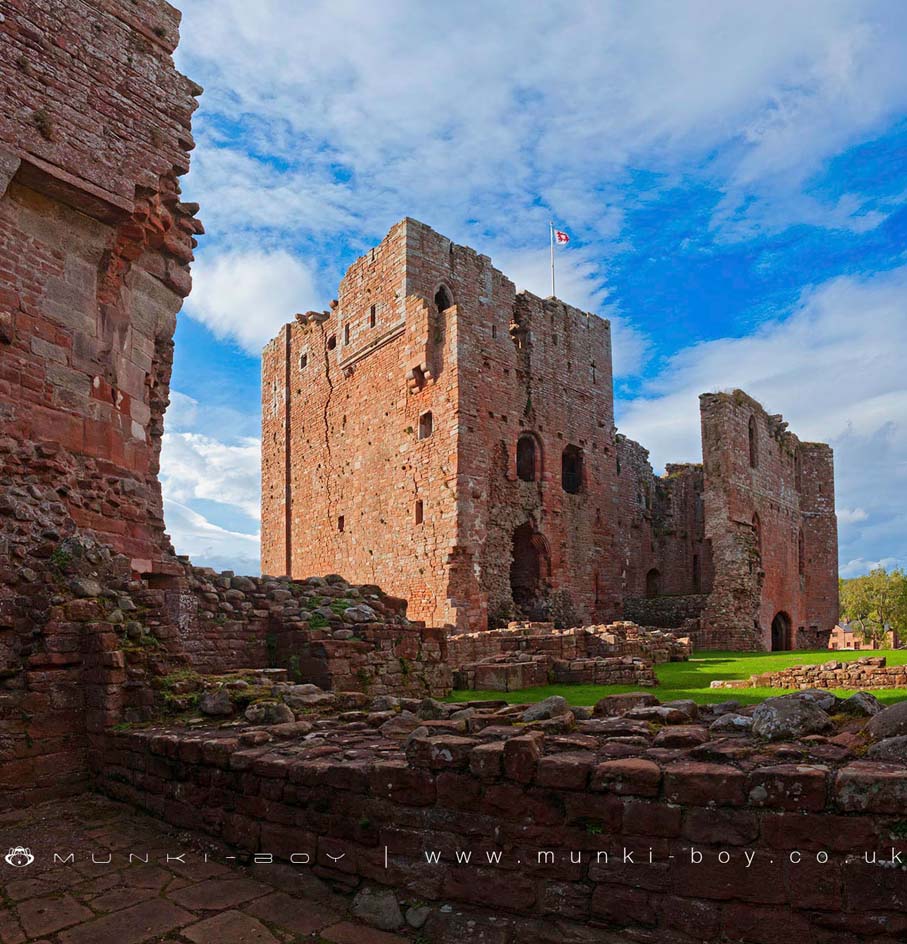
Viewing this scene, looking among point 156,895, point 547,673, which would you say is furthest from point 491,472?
point 156,895

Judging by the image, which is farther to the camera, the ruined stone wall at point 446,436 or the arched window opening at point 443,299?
the arched window opening at point 443,299

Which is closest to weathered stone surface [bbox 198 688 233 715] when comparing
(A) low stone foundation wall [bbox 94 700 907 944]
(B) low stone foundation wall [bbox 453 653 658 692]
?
(A) low stone foundation wall [bbox 94 700 907 944]

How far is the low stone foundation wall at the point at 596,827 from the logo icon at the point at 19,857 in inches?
48.9

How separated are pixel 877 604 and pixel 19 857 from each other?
177 feet

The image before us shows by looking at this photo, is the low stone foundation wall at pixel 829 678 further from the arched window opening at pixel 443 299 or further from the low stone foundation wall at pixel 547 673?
the arched window opening at pixel 443 299

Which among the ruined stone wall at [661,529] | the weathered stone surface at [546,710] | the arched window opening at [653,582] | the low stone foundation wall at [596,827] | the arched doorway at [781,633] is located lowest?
the arched doorway at [781,633]

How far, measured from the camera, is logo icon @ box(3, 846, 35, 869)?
471 centimetres

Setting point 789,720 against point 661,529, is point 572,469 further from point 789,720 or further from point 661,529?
point 789,720

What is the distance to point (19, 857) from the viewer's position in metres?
4.82

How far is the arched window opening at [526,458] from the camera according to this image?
80.3 ft

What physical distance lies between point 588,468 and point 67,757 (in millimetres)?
21212

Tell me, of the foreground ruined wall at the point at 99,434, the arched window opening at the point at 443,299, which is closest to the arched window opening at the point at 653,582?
the arched window opening at the point at 443,299

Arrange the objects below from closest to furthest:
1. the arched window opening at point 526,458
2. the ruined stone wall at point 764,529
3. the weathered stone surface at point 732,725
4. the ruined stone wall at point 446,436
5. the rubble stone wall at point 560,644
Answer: the weathered stone surface at point 732,725 → the rubble stone wall at point 560,644 → the ruined stone wall at point 446,436 → the arched window opening at point 526,458 → the ruined stone wall at point 764,529

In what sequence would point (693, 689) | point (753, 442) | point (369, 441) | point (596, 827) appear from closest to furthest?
point (596, 827)
point (693, 689)
point (369, 441)
point (753, 442)
